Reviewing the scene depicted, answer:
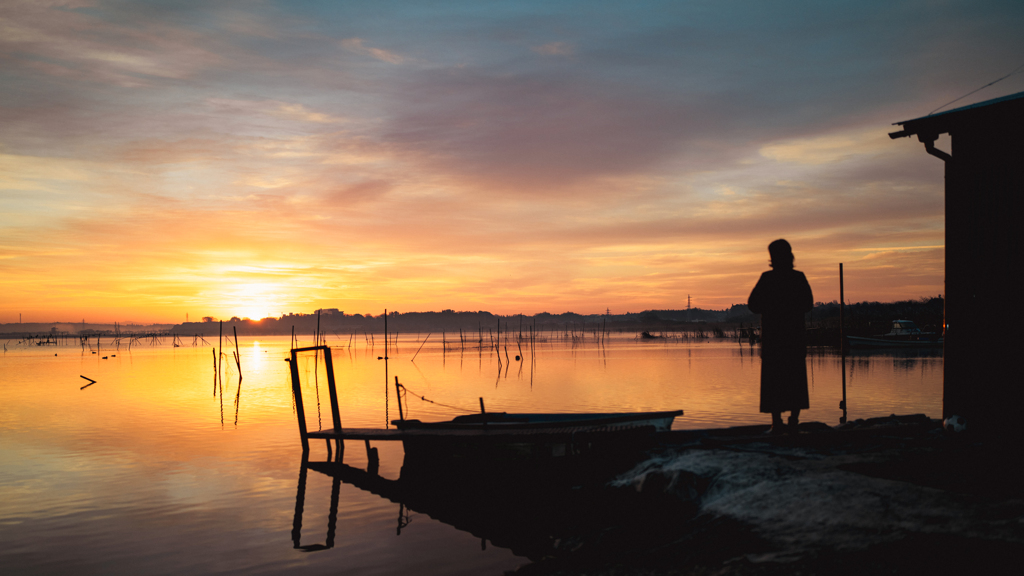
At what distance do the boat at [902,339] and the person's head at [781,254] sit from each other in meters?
51.0

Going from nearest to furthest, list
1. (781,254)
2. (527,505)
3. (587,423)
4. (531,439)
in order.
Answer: (781,254) < (527,505) < (531,439) < (587,423)

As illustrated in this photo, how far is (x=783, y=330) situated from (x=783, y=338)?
0.37 feet

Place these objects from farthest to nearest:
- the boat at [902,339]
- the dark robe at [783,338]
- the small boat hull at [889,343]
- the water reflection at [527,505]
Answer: the boat at [902,339] → the small boat hull at [889,343] → the dark robe at [783,338] → the water reflection at [527,505]

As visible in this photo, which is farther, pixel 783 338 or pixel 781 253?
pixel 781 253

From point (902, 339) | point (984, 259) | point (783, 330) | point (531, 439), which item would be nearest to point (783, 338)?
point (783, 330)

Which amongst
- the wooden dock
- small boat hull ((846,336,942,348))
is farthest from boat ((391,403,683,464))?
small boat hull ((846,336,942,348))

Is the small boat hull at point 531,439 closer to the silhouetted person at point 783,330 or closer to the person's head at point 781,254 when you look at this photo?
the silhouetted person at point 783,330

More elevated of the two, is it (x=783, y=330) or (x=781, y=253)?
(x=781, y=253)

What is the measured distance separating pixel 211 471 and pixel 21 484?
12.7 ft

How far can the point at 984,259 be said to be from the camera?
8.48m

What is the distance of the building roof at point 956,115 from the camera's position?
839 centimetres

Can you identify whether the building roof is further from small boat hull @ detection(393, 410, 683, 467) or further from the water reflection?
the water reflection

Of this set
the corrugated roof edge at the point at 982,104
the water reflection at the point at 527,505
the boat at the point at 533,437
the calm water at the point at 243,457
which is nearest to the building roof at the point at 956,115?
the corrugated roof edge at the point at 982,104

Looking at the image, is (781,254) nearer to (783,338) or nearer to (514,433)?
(783,338)
